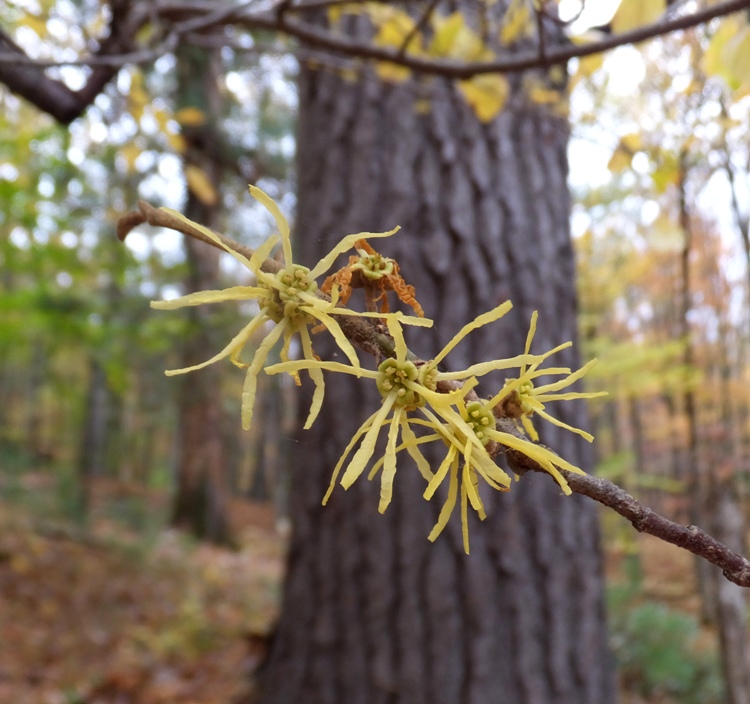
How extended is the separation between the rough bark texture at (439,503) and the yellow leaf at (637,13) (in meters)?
0.70

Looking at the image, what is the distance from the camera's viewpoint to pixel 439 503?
1686 mm

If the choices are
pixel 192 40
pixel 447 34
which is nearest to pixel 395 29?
pixel 447 34

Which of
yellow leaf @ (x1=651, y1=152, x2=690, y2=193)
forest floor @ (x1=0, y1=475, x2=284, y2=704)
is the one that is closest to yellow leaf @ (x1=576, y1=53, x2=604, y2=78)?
yellow leaf @ (x1=651, y1=152, x2=690, y2=193)

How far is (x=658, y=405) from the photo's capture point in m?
7.84

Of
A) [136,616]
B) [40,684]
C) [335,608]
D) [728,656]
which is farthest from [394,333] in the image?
[136,616]

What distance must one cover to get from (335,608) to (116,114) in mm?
1900

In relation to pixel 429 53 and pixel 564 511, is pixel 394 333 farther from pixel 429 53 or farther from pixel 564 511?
pixel 564 511

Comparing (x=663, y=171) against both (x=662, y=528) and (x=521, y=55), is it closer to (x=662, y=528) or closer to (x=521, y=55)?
(x=521, y=55)

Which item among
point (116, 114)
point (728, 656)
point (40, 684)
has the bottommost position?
point (40, 684)

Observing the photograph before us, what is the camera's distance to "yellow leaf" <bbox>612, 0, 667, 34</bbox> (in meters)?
0.89

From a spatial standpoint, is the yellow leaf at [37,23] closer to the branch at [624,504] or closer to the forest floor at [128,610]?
the branch at [624,504]

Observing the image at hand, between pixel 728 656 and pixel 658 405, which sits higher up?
pixel 658 405

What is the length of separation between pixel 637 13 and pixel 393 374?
781 mm

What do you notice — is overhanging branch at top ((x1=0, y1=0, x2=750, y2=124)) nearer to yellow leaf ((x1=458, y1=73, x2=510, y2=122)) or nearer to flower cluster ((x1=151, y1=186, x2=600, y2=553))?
yellow leaf ((x1=458, y1=73, x2=510, y2=122))
